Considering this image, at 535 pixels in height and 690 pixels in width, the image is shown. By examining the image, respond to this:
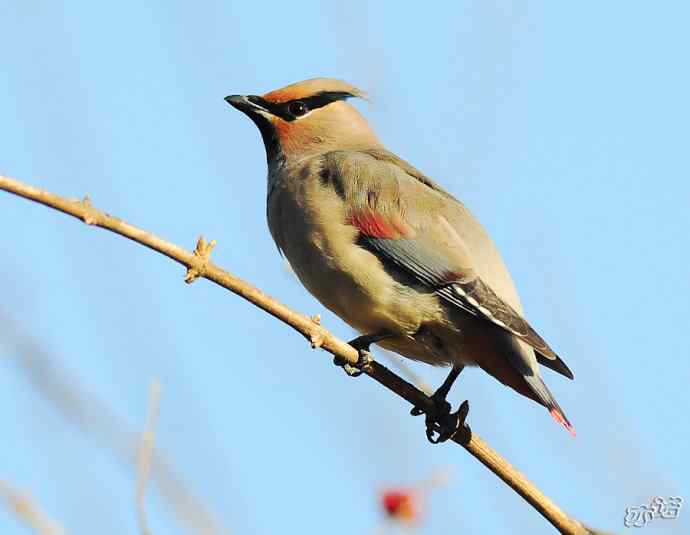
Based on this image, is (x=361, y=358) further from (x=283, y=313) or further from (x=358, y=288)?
(x=283, y=313)

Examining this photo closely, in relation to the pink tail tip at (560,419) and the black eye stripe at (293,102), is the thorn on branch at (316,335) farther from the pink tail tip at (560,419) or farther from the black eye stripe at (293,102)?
the black eye stripe at (293,102)

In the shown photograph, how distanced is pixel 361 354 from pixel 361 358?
0.02 meters

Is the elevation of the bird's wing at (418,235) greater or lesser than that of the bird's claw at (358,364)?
greater

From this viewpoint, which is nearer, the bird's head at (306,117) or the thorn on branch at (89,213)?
the thorn on branch at (89,213)

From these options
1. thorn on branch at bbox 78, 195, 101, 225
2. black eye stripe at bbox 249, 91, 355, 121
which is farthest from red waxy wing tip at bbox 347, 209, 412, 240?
thorn on branch at bbox 78, 195, 101, 225

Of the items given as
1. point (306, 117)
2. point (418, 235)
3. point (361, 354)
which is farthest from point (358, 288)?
point (306, 117)

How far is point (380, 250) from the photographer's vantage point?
4.87 m

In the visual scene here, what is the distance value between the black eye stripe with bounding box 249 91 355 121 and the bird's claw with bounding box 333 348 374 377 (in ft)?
6.43

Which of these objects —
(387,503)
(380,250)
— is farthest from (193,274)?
(380,250)

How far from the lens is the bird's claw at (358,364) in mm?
4305

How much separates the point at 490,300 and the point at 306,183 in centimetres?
115

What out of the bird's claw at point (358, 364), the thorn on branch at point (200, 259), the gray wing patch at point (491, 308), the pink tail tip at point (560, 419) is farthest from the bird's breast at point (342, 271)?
the thorn on branch at point (200, 259)

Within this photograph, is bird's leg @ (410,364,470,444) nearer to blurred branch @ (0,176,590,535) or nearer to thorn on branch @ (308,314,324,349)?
blurred branch @ (0,176,590,535)

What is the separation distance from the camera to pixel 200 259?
355 cm
